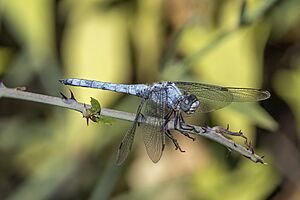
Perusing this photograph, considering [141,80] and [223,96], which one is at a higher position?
[223,96]

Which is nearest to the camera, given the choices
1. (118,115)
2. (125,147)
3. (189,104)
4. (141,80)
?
(118,115)

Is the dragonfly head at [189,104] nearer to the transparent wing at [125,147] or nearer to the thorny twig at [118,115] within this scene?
the transparent wing at [125,147]

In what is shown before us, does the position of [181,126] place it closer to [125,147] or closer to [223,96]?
[125,147]

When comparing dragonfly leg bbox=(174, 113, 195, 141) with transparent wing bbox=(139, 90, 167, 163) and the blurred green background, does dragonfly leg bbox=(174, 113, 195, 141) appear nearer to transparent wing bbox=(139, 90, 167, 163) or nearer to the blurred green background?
transparent wing bbox=(139, 90, 167, 163)

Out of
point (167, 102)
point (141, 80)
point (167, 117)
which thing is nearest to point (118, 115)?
point (167, 117)

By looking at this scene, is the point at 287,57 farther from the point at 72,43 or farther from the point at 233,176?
the point at 72,43

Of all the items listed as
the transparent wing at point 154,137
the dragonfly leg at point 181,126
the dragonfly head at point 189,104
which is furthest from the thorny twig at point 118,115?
the dragonfly head at point 189,104

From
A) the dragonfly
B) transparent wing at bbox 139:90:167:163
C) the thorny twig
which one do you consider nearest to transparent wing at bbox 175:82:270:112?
the dragonfly
